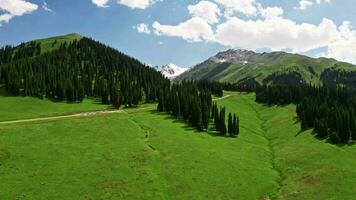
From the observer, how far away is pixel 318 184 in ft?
291

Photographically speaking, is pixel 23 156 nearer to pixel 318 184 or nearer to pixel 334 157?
pixel 318 184

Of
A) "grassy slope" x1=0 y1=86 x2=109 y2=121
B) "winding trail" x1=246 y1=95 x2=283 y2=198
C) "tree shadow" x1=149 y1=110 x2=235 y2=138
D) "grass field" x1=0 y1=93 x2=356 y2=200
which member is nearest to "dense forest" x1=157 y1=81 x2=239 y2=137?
"tree shadow" x1=149 y1=110 x2=235 y2=138

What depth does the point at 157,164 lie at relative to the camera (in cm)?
9431

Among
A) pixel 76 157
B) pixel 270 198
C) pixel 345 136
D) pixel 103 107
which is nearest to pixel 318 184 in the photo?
pixel 270 198

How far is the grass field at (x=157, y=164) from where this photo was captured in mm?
79375

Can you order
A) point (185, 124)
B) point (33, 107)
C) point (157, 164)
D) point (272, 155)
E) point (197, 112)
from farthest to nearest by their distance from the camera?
point (33, 107)
point (197, 112)
point (185, 124)
point (272, 155)
point (157, 164)

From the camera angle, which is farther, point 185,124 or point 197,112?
point 197,112

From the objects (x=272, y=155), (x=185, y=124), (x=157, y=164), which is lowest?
(x=272, y=155)

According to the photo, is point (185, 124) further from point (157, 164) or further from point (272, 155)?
point (157, 164)

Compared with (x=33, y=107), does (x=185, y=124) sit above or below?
below

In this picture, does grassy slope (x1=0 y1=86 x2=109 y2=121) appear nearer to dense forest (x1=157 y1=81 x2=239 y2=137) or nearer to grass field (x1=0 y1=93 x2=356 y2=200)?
grass field (x1=0 y1=93 x2=356 y2=200)

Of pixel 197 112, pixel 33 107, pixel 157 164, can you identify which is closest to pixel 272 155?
pixel 197 112

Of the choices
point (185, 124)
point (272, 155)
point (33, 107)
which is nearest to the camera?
point (272, 155)

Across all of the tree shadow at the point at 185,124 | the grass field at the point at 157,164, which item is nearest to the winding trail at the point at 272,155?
the grass field at the point at 157,164
